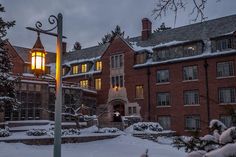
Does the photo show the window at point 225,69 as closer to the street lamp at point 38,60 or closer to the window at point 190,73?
the window at point 190,73

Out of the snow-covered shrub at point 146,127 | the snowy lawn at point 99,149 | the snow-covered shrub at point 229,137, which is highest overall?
the snow-covered shrub at point 229,137

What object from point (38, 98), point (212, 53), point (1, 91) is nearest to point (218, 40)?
point (212, 53)

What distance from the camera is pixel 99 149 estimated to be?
69.3 ft

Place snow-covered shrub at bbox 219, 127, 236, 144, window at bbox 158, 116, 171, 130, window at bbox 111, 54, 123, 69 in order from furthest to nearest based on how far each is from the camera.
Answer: window at bbox 111, 54, 123, 69 < window at bbox 158, 116, 171, 130 < snow-covered shrub at bbox 219, 127, 236, 144

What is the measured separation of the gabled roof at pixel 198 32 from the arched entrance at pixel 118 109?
807 cm

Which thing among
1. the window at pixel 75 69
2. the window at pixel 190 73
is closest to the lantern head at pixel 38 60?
the window at pixel 190 73

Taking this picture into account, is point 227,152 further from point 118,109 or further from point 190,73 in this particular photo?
point 118,109

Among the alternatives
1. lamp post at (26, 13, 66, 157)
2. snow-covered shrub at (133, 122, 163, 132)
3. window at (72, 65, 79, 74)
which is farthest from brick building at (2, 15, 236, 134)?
lamp post at (26, 13, 66, 157)

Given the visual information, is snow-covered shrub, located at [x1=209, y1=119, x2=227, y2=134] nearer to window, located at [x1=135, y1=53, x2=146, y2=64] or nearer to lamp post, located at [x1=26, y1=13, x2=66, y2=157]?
lamp post, located at [x1=26, y1=13, x2=66, y2=157]

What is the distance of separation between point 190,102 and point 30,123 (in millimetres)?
17102

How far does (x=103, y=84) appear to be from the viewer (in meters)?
43.0

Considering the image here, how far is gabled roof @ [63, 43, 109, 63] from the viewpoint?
156 feet

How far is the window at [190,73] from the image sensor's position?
34969 millimetres

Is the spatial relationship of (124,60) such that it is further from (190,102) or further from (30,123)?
(30,123)
